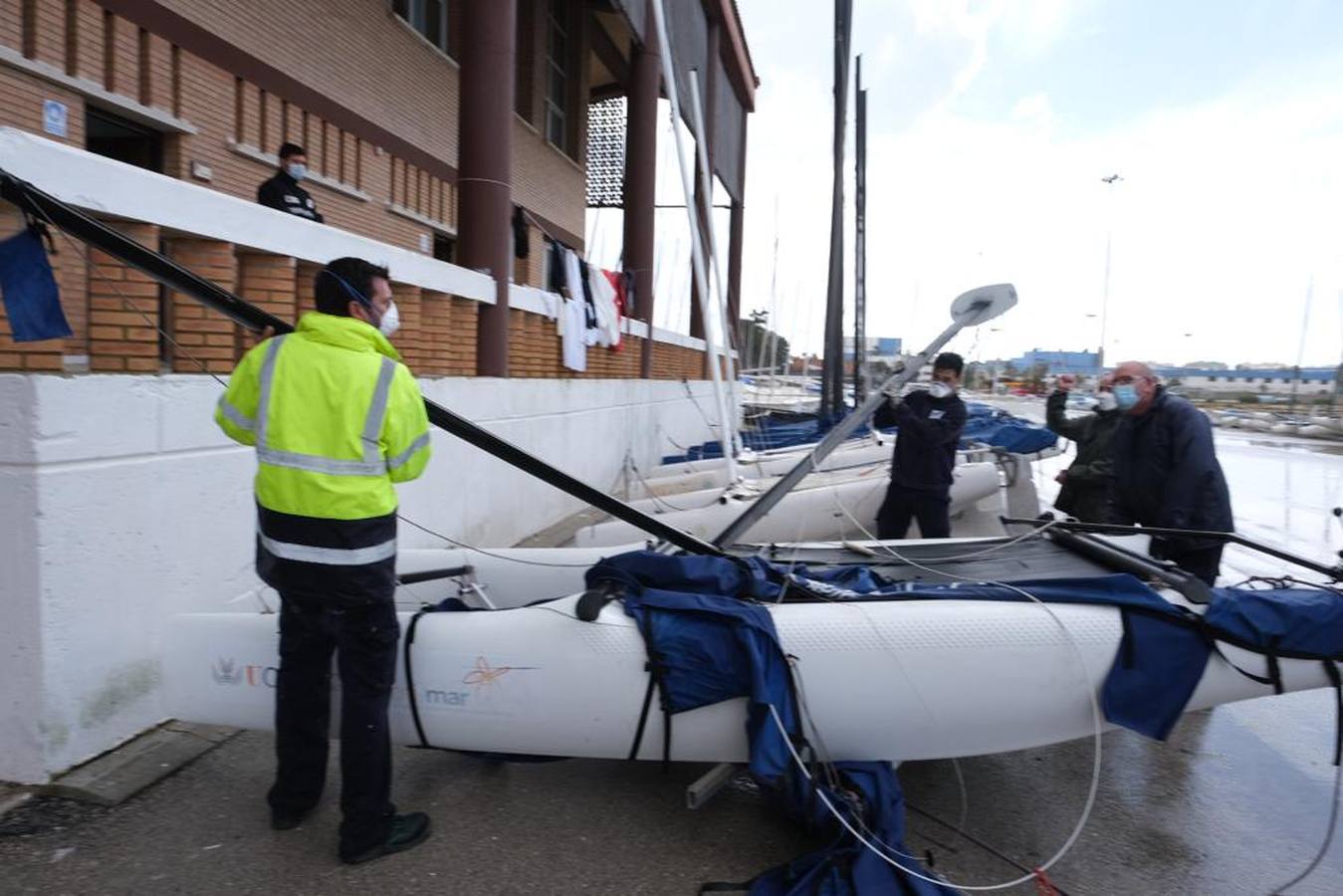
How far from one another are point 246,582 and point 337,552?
1.58 metres

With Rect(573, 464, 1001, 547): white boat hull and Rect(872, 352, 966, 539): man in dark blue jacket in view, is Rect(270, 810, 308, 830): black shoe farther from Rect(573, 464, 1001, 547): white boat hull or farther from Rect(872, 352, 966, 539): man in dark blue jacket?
Rect(872, 352, 966, 539): man in dark blue jacket

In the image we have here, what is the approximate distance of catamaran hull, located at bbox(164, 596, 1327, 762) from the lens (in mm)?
2957

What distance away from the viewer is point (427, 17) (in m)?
11.9

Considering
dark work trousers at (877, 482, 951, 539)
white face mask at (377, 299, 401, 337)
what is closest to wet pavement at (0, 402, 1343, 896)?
white face mask at (377, 299, 401, 337)

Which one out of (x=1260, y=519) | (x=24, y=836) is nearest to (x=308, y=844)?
(x=24, y=836)

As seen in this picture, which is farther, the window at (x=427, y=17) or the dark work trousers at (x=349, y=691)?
the window at (x=427, y=17)

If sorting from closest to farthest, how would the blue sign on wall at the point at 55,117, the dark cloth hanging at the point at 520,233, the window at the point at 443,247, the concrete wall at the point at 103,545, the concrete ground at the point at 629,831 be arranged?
the concrete ground at the point at 629,831 < the concrete wall at the point at 103,545 < the blue sign on wall at the point at 55,117 < the dark cloth hanging at the point at 520,233 < the window at the point at 443,247

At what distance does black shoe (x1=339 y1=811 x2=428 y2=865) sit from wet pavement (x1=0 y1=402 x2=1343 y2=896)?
4 cm

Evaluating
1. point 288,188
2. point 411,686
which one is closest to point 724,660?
point 411,686

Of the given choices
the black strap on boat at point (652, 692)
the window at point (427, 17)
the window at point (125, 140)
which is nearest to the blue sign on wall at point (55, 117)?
the window at point (125, 140)

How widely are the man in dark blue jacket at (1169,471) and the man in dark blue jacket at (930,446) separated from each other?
1.05m

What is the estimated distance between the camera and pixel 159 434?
3293 millimetres

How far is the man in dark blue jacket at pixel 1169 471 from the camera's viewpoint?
167 inches

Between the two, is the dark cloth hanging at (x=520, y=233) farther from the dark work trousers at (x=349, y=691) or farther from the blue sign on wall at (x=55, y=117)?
the dark work trousers at (x=349, y=691)
